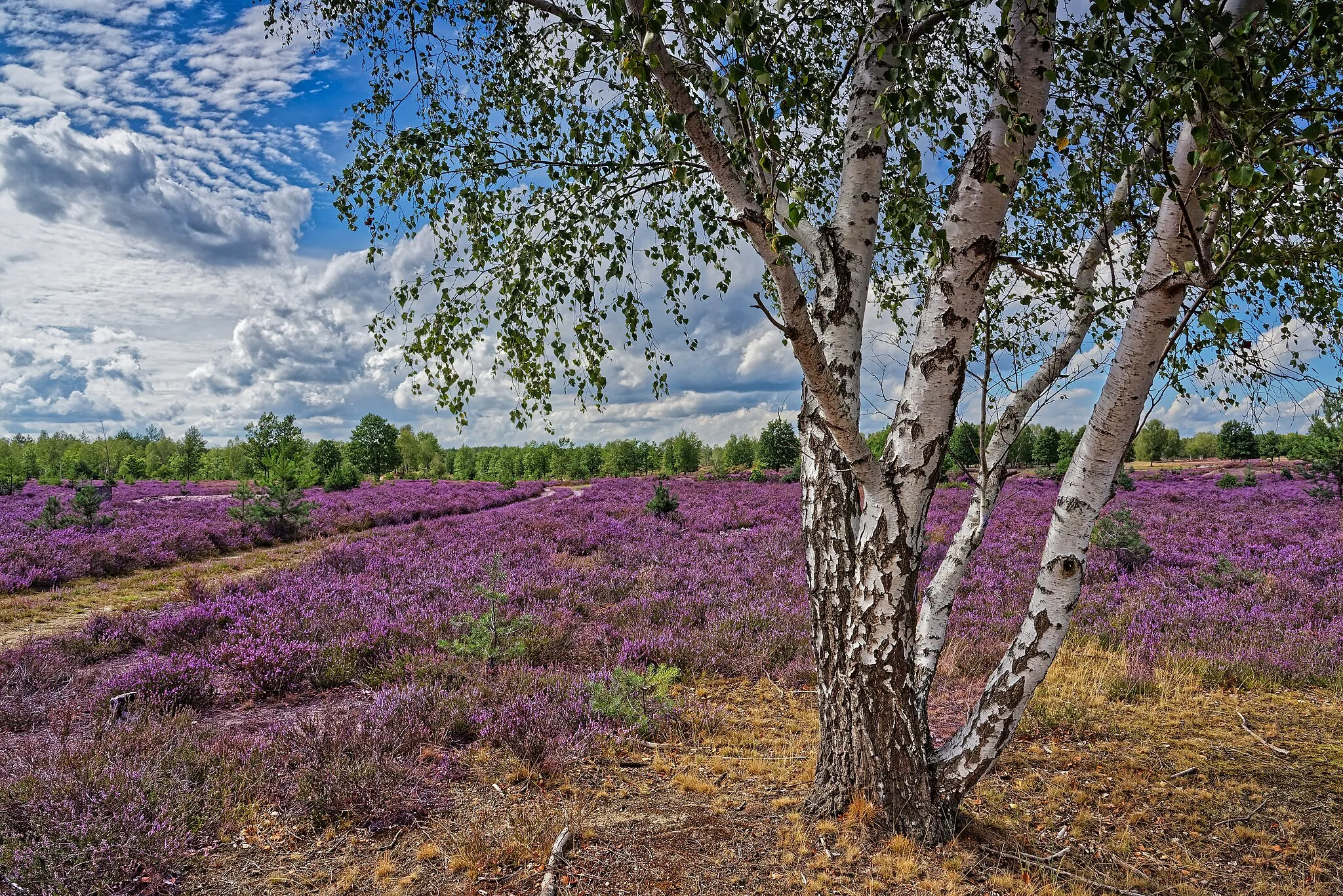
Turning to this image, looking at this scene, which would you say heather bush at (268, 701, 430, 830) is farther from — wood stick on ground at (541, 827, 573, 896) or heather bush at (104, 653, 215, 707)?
heather bush at (104, 653, 215, 707)

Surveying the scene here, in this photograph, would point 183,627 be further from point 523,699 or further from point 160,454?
point 160,454

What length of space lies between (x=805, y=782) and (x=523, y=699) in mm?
2500

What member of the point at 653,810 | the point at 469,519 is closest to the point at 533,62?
the point at 653,810

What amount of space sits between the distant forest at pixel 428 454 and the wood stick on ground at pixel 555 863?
29.1 metres

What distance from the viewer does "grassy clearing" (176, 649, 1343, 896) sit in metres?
3.37

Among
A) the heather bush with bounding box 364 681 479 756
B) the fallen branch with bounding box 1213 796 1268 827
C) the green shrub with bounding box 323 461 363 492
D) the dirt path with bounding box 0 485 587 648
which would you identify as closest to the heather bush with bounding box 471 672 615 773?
the heather bush with bounding box 364 681 479 756

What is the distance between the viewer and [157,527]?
629 inches

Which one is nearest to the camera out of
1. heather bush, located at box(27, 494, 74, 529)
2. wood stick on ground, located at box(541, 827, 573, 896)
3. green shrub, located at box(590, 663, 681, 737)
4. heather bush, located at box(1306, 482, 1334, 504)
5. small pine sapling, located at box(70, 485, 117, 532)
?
wood stick on ground, located at box(541, 827, 573, 896)

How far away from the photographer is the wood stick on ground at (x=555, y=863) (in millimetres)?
3211

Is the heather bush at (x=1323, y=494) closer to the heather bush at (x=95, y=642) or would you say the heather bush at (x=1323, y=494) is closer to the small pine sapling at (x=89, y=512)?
the heather bush at (x=95, y=642)

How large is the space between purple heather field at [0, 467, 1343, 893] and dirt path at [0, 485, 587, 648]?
105 cm

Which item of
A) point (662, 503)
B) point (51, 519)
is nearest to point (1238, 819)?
point (662, 503)

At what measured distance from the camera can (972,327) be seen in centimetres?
342

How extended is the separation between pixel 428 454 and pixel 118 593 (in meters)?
62.3
